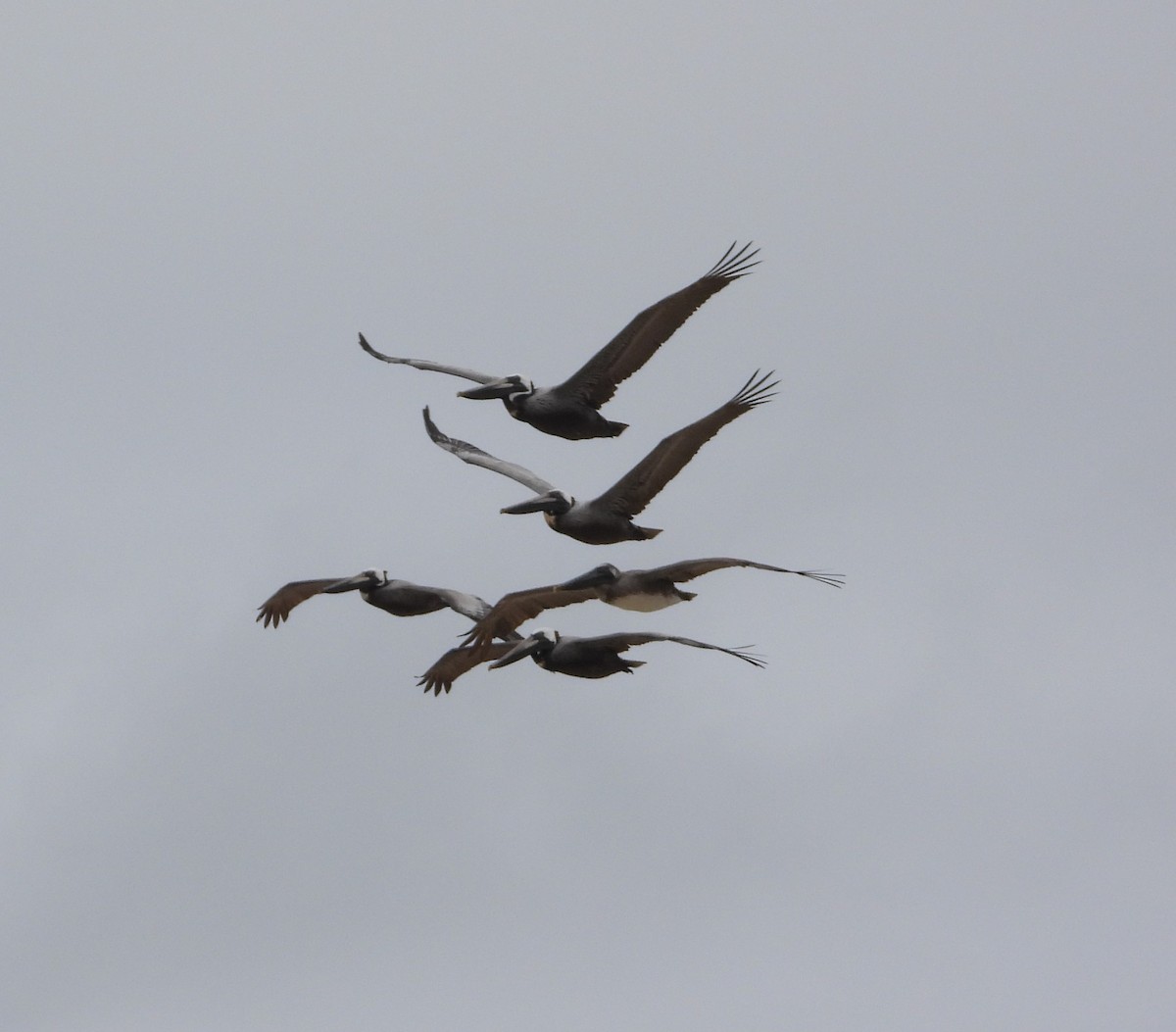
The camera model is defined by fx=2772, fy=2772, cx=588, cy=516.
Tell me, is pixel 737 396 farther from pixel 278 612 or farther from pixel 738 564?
pixel 278 612

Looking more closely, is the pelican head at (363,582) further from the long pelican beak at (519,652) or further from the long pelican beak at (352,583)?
the long pelican beak at (519,652)

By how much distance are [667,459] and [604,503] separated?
3.19 feet

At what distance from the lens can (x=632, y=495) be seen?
27609 mm

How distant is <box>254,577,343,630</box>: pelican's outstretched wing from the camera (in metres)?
32.3

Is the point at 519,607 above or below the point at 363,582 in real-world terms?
below

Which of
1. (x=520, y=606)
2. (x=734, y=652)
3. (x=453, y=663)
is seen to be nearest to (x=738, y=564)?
(x=734, y=652)

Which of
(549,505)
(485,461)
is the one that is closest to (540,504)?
(549,505)

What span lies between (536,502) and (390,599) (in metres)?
3.83

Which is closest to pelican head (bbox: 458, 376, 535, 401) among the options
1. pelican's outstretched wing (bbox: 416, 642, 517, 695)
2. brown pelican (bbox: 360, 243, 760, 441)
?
brown pelican (bbox: 360, 243, 760, 441)

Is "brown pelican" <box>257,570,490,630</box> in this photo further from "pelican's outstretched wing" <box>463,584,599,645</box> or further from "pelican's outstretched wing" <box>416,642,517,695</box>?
"pelican's outstretched wing" <box>463,584,599,645</box>

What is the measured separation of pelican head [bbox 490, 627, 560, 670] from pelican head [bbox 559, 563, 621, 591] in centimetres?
139

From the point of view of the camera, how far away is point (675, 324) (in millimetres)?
27609

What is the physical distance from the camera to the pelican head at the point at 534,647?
29.6 m

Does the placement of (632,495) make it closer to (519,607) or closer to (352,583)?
(519,607)
